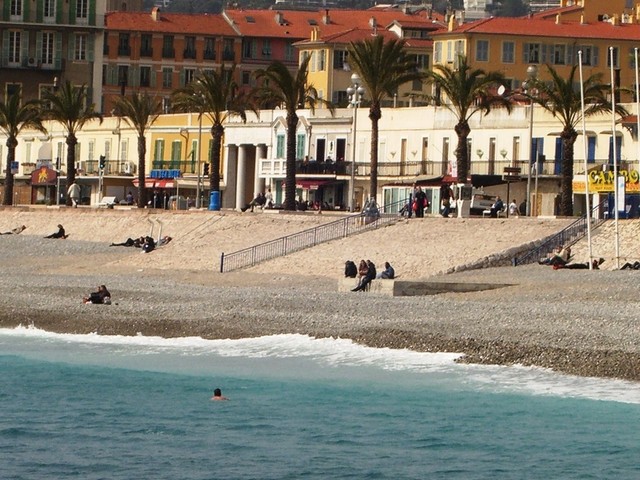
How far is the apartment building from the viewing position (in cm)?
11644

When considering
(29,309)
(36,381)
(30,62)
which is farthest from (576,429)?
(30,62)

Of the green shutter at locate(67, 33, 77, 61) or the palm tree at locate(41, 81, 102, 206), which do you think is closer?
the palm tree at locate(41, 81, 102, 206)

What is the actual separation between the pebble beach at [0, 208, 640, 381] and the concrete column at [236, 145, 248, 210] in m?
19.5

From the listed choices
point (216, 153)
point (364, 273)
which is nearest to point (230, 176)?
point (216, 153)

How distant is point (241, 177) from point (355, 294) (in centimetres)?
4571

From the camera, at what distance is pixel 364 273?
52.7 m

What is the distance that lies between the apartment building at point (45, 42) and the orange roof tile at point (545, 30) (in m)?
23.2

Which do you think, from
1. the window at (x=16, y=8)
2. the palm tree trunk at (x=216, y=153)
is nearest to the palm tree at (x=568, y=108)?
the palm tree trunk at (x=216, y=153)

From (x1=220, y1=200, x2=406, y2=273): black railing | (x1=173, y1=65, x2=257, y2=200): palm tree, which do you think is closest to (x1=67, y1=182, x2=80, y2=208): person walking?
(x1=173, y1=65, x2=257, y2=200): palm tree

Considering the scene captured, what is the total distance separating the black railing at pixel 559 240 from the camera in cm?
5778

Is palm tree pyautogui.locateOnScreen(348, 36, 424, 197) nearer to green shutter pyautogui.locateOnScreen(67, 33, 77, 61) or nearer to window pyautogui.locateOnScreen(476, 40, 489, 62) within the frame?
window pyautogui.locateOnScreen(476, 40, 489, 62)

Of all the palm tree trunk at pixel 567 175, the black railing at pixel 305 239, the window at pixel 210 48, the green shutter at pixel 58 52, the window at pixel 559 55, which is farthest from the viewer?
the window at pixel 210 48

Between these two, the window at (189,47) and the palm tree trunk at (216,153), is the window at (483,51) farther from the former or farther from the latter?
the window at (189,47)

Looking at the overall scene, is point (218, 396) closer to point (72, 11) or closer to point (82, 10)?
point (72, 11)
